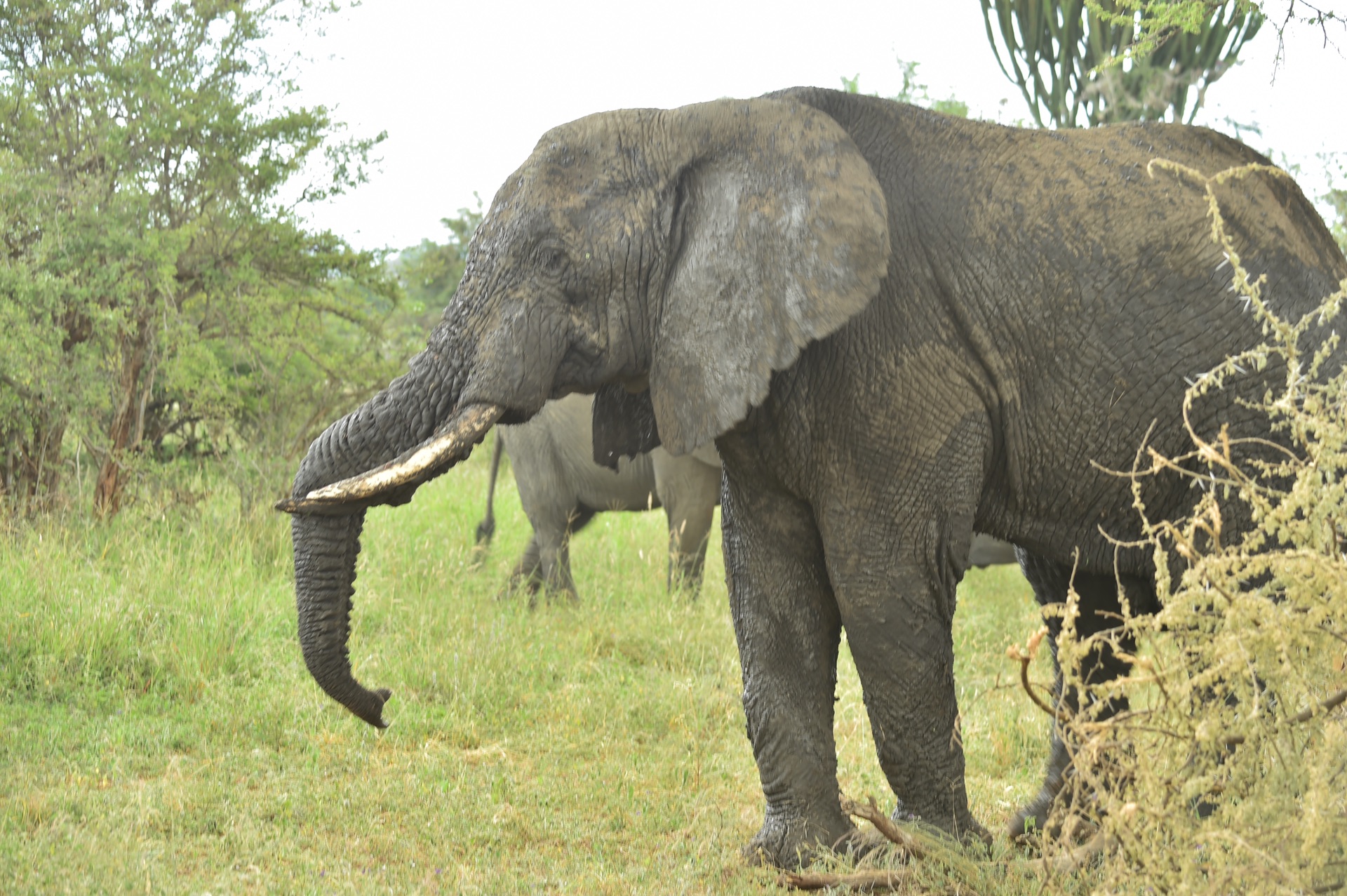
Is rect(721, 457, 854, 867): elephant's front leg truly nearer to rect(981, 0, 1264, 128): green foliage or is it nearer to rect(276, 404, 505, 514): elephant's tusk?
rect(276, 404, 505, 514): elephant's tusk

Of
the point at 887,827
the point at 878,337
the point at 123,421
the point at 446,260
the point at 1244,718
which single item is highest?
the point at 446,260

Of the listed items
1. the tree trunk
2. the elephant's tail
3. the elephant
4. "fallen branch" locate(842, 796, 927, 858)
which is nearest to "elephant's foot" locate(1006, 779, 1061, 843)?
"fallen branch" locate(842, 796, 927, 858)

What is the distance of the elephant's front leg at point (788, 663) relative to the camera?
13.7 feet

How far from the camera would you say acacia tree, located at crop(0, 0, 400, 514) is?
27.8 feet

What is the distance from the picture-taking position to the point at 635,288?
12.9 feet

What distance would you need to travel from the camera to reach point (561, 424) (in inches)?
343

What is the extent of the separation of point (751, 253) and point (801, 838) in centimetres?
178

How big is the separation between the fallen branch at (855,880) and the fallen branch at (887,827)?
0.07m

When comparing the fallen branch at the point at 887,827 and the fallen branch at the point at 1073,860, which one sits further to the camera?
the fallen branch at the point at 887,827

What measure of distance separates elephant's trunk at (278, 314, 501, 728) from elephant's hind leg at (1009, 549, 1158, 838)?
6.59 ft

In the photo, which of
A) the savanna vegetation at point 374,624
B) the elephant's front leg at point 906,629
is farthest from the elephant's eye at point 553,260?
the savanna vegetation at point 374,624

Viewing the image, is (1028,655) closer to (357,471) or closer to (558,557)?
(357,471)

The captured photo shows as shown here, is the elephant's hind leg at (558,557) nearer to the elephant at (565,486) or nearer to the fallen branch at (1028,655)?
the elephant at (565,486)

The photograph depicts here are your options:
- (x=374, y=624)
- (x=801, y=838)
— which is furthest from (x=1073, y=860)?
(x=374, y=624)
